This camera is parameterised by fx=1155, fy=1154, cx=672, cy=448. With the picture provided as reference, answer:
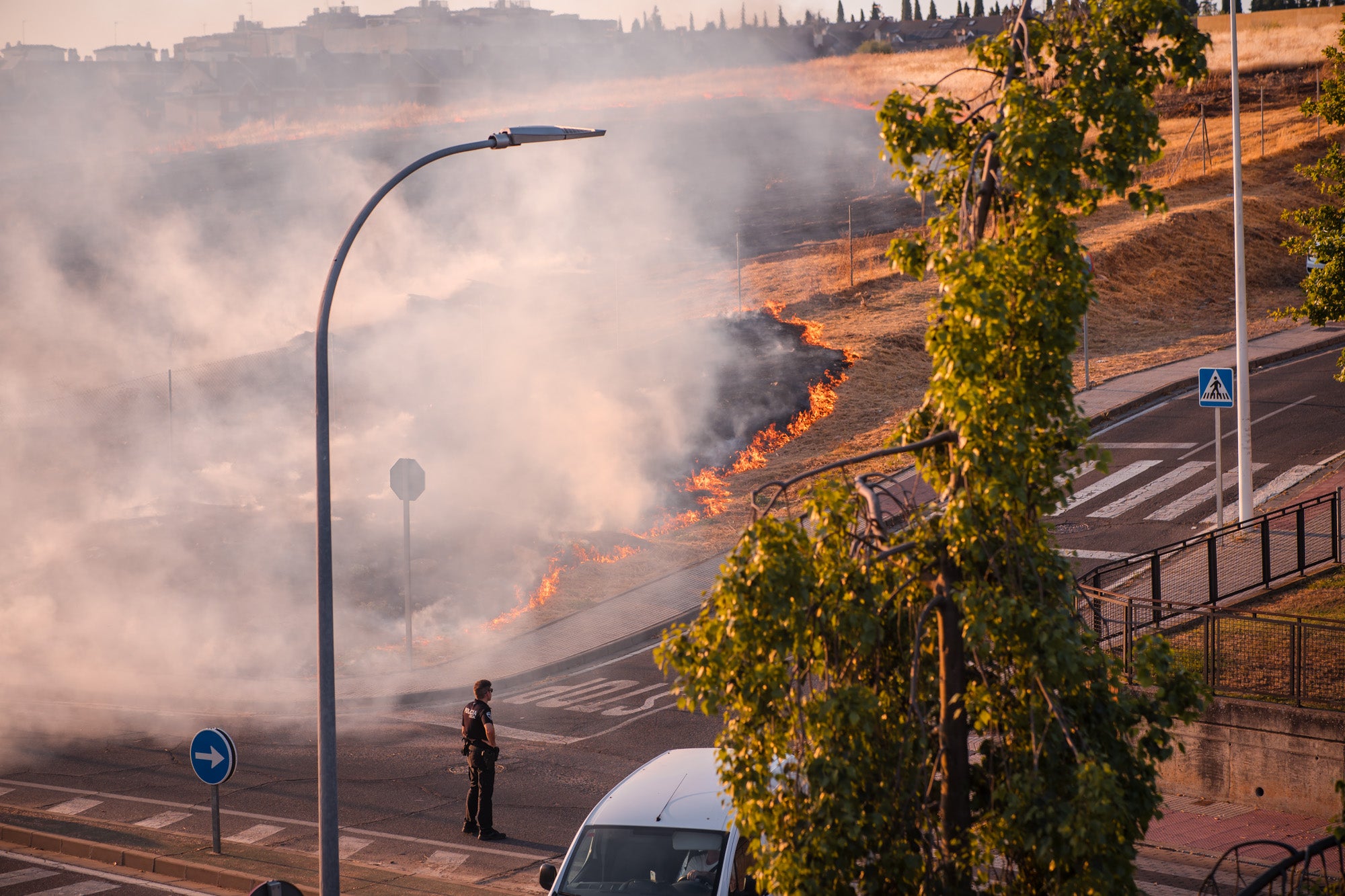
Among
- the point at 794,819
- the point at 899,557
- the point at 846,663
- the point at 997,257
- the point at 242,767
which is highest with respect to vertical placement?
the point at 997,257

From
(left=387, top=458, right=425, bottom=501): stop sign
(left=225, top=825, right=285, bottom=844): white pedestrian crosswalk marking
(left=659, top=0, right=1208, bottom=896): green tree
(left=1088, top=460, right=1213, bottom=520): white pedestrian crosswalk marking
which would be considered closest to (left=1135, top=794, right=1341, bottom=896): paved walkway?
(left=659, top=0, right=1208, bottom=896): green tree

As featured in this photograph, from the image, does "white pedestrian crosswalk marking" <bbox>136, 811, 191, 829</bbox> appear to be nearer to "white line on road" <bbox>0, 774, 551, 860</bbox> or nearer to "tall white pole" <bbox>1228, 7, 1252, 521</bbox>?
"white line on road" <bbox>0, 774, 551, 860</bbox>

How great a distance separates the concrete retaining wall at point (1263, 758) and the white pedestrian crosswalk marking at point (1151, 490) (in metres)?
8.70

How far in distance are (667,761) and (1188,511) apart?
13752mm

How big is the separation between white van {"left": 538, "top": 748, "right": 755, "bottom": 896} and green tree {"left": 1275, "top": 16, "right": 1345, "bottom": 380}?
32.3ft

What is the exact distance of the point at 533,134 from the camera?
866cm

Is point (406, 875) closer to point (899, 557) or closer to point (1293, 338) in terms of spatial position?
point (899, 557)

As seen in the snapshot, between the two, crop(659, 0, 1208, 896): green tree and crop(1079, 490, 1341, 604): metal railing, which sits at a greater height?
crop(659, 0, 1208, 896): green tree

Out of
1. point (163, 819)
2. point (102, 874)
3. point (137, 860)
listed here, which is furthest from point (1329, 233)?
point (102, 874)

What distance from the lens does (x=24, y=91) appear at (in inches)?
3821

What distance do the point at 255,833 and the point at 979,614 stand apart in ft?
30.7

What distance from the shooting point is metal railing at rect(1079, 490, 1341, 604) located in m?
14.2

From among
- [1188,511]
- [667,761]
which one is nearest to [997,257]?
[667,761]

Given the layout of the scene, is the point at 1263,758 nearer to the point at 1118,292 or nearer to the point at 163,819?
the point at 163,819
